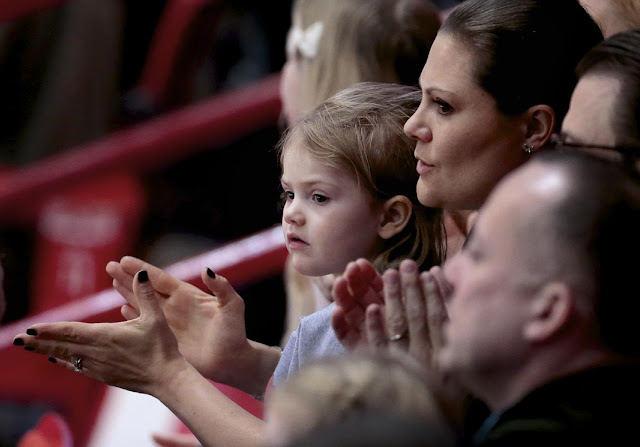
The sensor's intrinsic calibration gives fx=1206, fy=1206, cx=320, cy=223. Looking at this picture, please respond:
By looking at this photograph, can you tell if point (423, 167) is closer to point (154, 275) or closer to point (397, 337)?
point (397, 337)

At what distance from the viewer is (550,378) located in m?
1.16

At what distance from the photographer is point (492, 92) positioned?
1.54 metres

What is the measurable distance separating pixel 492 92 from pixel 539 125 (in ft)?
0.24

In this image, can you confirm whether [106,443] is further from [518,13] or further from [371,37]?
[518,13]

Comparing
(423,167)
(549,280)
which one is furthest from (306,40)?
(549,280)

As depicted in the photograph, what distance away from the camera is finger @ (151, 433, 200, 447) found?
198 cm

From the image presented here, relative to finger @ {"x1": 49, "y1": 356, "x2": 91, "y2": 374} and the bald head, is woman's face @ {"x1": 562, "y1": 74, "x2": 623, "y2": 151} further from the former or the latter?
finger @ {"x1": 49, "y1": 356, "x2": 91, "y2": 374}

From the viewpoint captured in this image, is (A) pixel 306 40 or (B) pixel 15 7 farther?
(B) pixel 15 7

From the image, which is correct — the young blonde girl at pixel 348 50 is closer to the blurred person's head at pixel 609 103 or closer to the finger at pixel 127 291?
the finger at pixel 127 291

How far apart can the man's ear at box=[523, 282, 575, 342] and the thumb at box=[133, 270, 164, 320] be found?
0.57 meters

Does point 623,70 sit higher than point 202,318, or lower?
higher

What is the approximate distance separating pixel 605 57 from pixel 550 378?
1.41 ft

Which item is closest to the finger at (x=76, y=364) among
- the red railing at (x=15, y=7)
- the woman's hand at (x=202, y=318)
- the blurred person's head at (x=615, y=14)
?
the woman's hand at (x=202, y=318)

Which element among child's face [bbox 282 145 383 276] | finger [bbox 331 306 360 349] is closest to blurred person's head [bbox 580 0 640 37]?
child's face [bbox 282 145 383 276]
